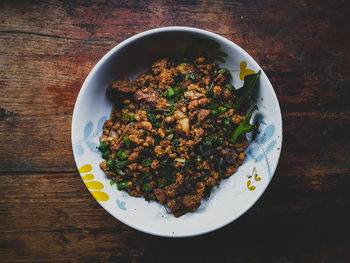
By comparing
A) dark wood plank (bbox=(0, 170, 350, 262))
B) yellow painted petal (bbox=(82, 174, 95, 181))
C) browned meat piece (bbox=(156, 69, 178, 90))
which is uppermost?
browned meat piece (bbox=(156, 69, 178, 90))

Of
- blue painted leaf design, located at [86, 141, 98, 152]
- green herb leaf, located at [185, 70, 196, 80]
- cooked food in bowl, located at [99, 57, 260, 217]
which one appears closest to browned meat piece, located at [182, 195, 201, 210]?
cooked food in bowl, located at [99, 57, 260, 217]

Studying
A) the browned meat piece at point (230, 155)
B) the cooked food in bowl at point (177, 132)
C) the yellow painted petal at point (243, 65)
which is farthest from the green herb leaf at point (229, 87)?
the browned meat piece at point (230, 155)

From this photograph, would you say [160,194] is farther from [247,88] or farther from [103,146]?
[247,88]

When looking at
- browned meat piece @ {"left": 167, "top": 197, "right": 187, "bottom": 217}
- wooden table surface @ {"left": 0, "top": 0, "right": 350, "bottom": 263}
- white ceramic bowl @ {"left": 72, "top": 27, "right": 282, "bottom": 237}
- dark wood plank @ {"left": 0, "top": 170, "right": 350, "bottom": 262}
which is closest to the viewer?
white ceramic bowl @ {"left": 72, "top": 27, "right": 282, "bottom": 237}

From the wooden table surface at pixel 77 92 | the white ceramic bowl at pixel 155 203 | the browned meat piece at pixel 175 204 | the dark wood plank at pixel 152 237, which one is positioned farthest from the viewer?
the dark wood plank at pixel 152 237

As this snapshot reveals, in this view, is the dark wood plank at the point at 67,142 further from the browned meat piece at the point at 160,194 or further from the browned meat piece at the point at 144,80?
the browned meat piece at the point at 160,194

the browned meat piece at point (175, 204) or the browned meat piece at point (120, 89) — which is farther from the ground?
the browned meat piece at point (120, 89)

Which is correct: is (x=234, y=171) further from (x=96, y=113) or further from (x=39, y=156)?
(x=39, y=156)

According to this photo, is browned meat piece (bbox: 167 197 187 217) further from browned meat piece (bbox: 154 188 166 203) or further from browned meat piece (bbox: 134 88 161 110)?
browned meat piece (bbox: 134 88 161 110)
